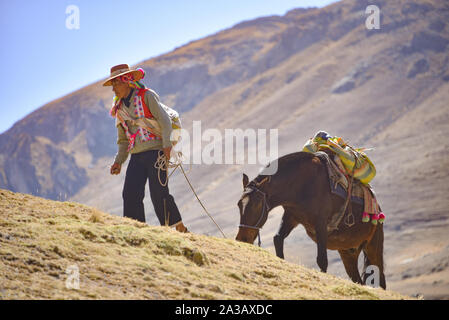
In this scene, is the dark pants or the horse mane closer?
the dark pants

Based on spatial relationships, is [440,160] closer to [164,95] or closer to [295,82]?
[295,82]

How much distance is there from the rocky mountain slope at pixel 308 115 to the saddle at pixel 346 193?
22603 millimetres

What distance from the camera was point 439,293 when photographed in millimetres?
39438

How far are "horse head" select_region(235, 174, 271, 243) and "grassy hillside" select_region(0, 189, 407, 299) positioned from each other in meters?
1.11

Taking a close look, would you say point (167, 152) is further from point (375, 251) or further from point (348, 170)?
point (375, 251)

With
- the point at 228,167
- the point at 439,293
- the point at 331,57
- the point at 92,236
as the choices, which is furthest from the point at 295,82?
the point at 92,236

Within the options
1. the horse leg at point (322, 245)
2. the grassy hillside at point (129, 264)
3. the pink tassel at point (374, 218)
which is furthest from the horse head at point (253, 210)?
the pink tassel at point (374, 218)

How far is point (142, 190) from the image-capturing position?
25.0ft

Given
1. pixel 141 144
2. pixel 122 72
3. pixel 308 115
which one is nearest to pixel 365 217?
pixel 141 144

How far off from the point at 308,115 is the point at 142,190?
76.5 metres

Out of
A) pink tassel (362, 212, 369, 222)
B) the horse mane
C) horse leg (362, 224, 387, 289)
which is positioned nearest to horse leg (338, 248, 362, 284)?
horse leg (362, 224, 387, 289)

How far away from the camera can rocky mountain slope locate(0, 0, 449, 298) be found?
2096 inches

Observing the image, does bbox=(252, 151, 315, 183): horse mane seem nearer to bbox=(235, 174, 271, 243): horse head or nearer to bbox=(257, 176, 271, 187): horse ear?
bbox=(257, 176, 271, 187): horse ear

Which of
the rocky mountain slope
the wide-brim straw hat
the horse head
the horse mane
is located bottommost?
the horse head
